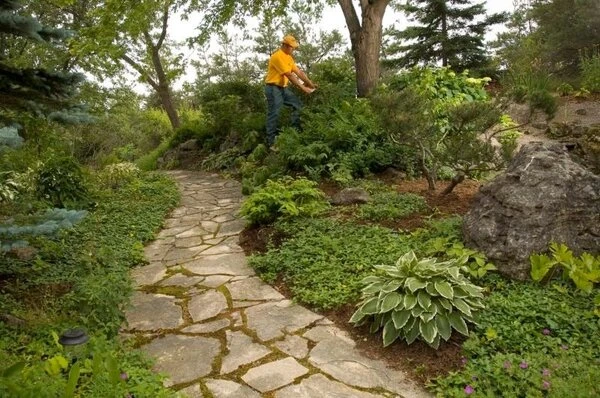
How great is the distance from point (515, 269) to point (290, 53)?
6.04 m

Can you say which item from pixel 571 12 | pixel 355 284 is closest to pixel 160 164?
pixel 355 284

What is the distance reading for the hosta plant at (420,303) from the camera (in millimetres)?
3328

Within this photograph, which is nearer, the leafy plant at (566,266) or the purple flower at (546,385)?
the purple flower at (546,385)

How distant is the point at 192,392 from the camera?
9.53 feet

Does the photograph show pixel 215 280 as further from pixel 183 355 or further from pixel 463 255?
pixel 463 255

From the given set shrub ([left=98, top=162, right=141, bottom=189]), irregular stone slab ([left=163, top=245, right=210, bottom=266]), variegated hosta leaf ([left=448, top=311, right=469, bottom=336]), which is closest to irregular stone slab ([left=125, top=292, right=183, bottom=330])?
irregular stone slab ([left=163, top=245, right=210, bottom=266])

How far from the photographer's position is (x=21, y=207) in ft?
17.3

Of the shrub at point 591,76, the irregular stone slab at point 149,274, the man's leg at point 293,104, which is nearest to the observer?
the irregular stone slab at point 149,274

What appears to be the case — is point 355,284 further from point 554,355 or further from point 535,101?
point 535,101

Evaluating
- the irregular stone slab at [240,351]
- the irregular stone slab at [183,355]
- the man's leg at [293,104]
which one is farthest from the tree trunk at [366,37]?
the irregular stone slab at [183,355]

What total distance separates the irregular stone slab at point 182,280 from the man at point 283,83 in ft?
15.5

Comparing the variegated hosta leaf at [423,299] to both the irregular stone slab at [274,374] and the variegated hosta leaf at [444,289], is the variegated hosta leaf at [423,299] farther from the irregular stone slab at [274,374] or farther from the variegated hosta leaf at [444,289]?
the irregular stone slab at [274,374]

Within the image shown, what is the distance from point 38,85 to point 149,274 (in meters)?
3.38

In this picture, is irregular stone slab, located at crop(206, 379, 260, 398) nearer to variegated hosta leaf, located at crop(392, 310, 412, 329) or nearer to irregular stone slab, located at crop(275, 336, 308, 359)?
irregular stone slab, located at crop(275, 336, 308, 359)
